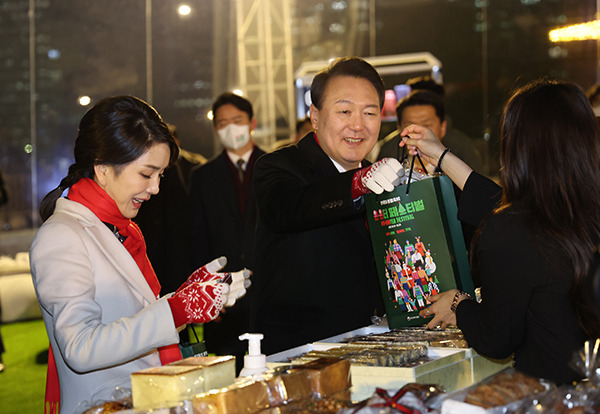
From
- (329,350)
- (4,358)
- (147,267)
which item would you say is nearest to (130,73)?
(4,358)

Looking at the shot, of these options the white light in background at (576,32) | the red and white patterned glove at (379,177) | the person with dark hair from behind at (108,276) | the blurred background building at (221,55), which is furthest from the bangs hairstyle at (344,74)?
the white light in background at (576,32)

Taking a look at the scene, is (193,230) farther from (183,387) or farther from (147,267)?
(183,387)

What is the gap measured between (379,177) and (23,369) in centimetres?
450

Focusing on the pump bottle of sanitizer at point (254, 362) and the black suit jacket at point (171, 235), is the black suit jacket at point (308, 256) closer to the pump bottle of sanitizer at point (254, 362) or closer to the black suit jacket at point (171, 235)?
the pump bottle of sanitizer at point (254, 362)

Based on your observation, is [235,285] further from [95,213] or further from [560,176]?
[560,176]

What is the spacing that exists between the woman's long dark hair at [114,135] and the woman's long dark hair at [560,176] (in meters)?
0.99

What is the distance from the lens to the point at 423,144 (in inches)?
87.9

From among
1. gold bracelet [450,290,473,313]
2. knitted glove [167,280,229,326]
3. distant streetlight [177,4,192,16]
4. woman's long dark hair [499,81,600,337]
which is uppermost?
distant streetlight [177,4,192,16]

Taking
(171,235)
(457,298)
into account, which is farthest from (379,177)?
(171,235)

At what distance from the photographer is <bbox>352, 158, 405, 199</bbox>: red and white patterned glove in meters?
2.03

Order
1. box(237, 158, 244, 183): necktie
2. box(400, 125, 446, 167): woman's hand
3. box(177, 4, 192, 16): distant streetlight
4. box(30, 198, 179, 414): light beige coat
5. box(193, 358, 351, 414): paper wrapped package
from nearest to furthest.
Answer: box(193, 358, 351, 414): paper wrapped package < box(30, 198, 179, 414): light beige coat < box(400, 125, 446, 167): woman's hand < box(237, 158, 244, 183): necktie < box(177, 4, 192, 16): distant streetlight

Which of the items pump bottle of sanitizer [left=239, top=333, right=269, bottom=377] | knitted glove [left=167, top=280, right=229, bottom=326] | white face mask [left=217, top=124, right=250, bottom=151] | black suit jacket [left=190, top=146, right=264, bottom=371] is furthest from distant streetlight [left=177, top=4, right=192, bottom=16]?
pump bottle of sanitizer [left=239, top=333, right=269, bottom=377]

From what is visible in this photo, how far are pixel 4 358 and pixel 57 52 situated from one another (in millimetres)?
3268

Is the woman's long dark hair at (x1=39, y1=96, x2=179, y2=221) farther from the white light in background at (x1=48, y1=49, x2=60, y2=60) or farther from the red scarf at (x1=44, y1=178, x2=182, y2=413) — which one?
the white light in background at (x1=48, y1=49, x2=60, y2=60)
